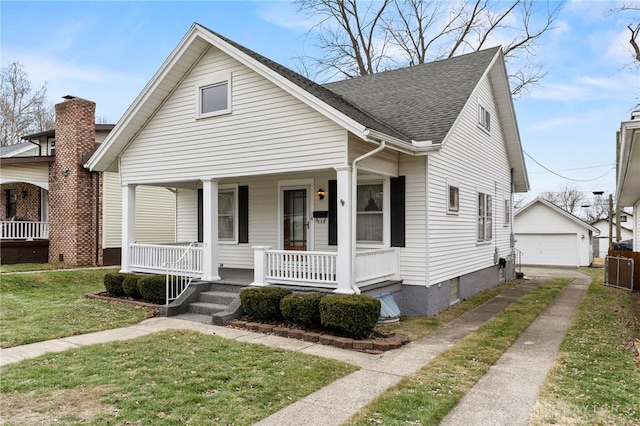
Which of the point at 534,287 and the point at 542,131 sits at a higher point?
the point at 542,131

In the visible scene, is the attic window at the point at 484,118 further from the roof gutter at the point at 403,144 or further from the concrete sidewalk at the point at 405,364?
the concrete sidewalk at the point at 405,364

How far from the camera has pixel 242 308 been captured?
8539mm

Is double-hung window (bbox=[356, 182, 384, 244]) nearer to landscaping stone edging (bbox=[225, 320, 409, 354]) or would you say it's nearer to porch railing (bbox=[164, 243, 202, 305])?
landscaping stone edging (bbox=[225, 320, 409, 354])

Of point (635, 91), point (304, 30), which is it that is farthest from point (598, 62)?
point (304, 30)

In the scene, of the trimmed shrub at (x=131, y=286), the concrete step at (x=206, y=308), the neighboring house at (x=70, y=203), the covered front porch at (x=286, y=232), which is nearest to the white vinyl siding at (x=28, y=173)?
the neighboring house at (x=70, y=203)

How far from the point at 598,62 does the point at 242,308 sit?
20587mm

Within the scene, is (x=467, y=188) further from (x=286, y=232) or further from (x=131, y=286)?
(x=131, y=286)

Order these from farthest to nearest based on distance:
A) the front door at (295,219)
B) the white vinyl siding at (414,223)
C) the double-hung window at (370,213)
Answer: the front door at (295,219) < the double-hung window at (370,213) < the white vinyl siding at (414,223)

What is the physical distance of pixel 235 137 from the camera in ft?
31.6

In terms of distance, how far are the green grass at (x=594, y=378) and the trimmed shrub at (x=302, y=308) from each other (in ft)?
11.7

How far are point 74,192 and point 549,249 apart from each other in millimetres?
25195

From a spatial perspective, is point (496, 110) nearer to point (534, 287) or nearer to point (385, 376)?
point (534, 287)

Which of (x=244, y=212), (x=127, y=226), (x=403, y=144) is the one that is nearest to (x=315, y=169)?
(x=403, y=144)

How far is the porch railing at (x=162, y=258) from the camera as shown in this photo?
1020cm
